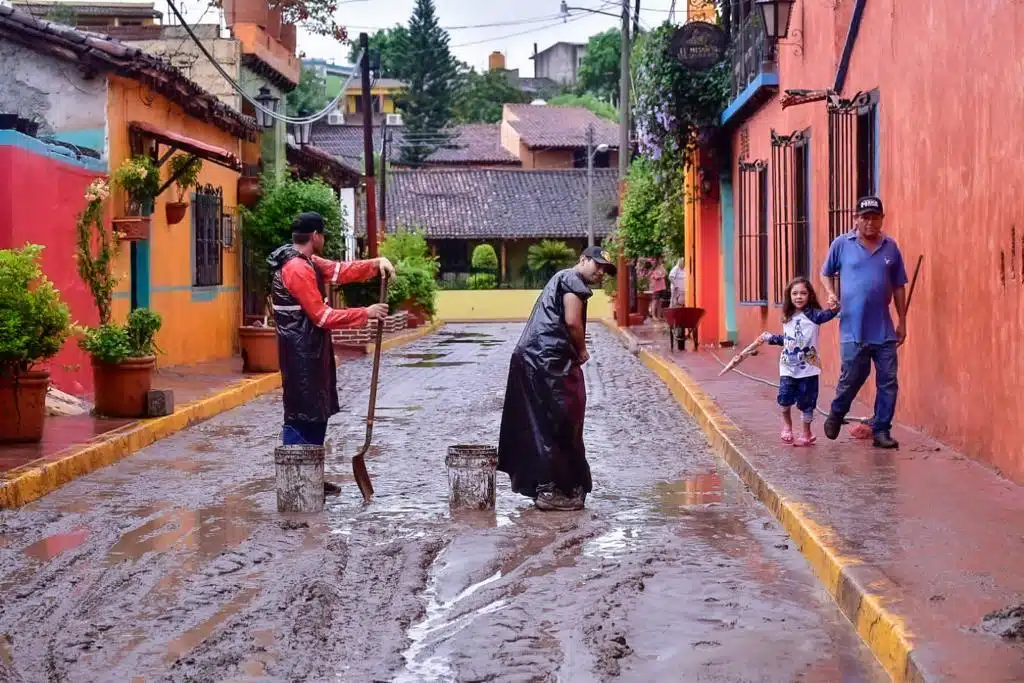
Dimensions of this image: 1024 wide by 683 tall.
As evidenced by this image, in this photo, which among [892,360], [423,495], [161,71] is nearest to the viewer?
[423,495]

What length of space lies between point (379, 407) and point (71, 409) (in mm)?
3344

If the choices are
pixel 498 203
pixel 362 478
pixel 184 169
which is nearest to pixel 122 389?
pixel 362 478

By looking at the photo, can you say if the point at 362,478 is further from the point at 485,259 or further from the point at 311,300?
the point at 485,259

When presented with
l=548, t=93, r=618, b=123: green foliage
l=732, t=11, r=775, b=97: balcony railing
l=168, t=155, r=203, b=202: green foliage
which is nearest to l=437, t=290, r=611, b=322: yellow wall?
l=732, t=11, r=775, b=97: balcony railing

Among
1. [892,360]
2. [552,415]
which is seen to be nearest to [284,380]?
[552,415]

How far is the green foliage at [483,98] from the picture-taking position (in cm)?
8506

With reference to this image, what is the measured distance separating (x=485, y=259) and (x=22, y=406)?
43.1 meters

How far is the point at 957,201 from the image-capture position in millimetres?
10320

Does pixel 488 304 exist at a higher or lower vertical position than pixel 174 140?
lower

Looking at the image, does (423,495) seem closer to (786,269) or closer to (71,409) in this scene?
(71,409)

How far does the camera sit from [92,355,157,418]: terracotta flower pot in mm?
13250

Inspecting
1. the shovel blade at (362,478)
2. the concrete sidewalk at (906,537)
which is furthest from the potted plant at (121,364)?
the concrete sidewalk at (906,537)

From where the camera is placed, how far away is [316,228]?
9.52 meters

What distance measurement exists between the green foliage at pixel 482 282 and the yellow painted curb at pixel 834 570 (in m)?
40.1
